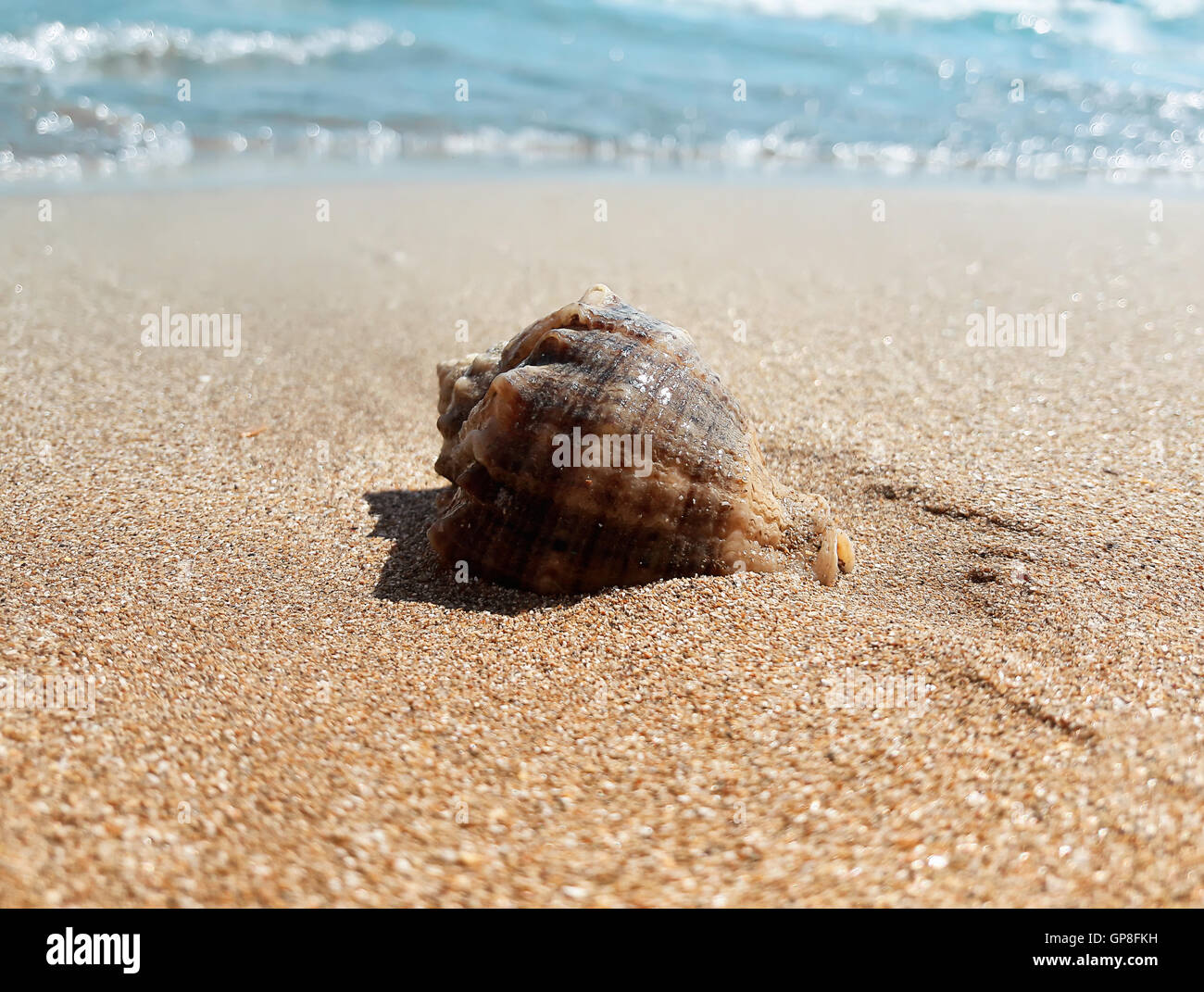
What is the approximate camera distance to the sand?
75.1 inches

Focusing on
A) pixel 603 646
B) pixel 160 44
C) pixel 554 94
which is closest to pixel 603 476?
pixel 603 646

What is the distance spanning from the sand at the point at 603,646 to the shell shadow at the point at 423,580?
0.6 inches

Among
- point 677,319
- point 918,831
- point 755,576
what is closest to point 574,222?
point 677,319

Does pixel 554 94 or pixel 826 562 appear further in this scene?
pixel 554 94

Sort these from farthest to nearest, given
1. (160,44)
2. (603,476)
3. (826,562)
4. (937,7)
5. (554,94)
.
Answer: (937,7) → (160,44) → (554,94) → (826,562) → (603,476)

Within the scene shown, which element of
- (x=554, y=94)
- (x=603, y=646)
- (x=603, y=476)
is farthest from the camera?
(x=554, y=94)

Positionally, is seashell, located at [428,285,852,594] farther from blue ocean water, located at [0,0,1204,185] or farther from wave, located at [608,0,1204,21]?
wave, located at [608,0,1204,21]

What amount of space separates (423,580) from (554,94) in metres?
10.9

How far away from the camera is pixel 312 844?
75.3 inches

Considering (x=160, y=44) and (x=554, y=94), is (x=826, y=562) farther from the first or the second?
(x=160, y=44)

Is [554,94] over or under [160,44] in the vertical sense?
under

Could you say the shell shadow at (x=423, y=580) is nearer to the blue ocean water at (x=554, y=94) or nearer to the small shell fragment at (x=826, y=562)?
the small shell fragment at (x=826, y=562)

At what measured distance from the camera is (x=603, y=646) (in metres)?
2.68
